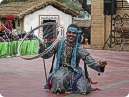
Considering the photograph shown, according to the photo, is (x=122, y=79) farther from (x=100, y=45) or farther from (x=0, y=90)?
(x=100, y=45)

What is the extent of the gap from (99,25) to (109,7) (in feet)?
4.24

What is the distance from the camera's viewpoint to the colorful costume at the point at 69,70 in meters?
7.00

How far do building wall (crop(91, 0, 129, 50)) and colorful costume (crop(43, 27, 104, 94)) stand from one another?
1238cm

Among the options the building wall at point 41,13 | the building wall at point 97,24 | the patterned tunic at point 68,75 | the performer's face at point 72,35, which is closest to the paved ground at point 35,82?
the patterned tunic at point 68,75

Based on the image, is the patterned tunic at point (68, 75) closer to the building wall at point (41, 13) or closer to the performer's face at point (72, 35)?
the performer's face at point (72, 35)

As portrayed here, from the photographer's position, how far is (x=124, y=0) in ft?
62.4

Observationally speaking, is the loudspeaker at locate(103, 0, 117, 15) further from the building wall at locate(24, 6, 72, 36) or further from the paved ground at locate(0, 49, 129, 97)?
the paved ground at locate(0, 49, 129, 97)

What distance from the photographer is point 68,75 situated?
280 inches

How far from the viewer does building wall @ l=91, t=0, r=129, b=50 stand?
64.4 ft

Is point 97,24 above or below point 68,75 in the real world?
above

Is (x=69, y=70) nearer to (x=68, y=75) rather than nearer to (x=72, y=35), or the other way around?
(x=68, y=75)

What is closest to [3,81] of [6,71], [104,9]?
[6,71]

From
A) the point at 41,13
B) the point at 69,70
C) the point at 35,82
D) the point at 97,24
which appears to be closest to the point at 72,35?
the point at 69,70

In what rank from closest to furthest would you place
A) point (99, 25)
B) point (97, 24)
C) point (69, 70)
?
point (69, 70) → point (99, 25) → point (97, 24)
